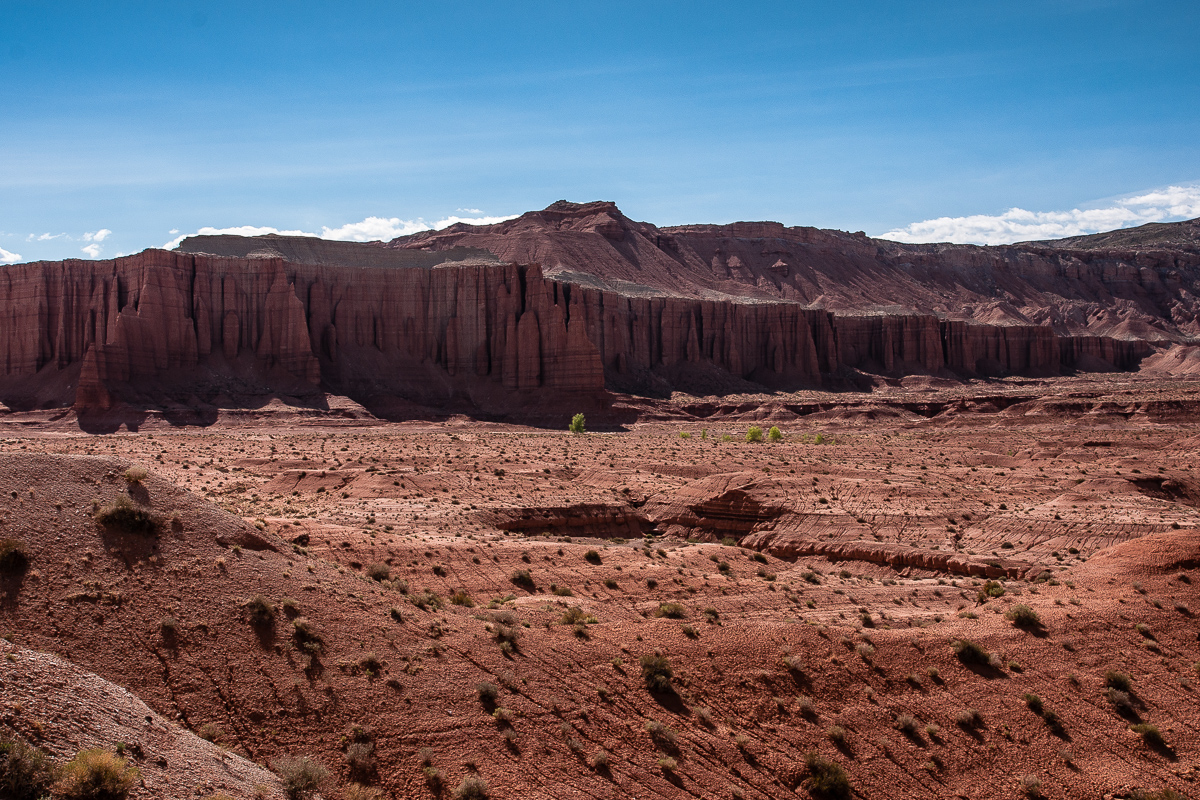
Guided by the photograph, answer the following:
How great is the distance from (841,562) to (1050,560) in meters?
5.99

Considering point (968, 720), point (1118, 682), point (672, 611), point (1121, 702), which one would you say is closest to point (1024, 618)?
point (1118, 682)

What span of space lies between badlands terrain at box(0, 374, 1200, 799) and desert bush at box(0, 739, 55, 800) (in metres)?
0.49

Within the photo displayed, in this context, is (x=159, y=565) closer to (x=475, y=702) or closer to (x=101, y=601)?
(x=101, y=601)

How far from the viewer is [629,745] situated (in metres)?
14.5

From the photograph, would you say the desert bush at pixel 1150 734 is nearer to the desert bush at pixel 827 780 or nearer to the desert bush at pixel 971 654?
the desert bush at pixel 971 654

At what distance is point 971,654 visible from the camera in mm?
18609

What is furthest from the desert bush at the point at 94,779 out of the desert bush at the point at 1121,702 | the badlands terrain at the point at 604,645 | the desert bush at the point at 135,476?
the desert bush at the point at 1121,702

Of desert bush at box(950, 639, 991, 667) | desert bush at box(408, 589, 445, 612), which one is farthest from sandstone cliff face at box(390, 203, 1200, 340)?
desert bush at box(950, 639, 991, 667)

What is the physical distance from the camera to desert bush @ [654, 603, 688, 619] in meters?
20.0

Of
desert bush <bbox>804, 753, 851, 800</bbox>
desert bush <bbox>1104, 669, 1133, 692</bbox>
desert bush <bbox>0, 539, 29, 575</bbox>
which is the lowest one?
desert bush <bbox>804, 753, 851, 800</bbox>

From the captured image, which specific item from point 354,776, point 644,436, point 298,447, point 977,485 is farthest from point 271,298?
point 354,776

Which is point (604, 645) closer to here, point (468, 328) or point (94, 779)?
point (94, 779)

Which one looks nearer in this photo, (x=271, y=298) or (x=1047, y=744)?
(x=1047, y=744)

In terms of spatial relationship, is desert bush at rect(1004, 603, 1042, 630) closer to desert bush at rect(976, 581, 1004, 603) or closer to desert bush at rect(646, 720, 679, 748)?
desert bush at rect(976, 581, 1004, 603)
